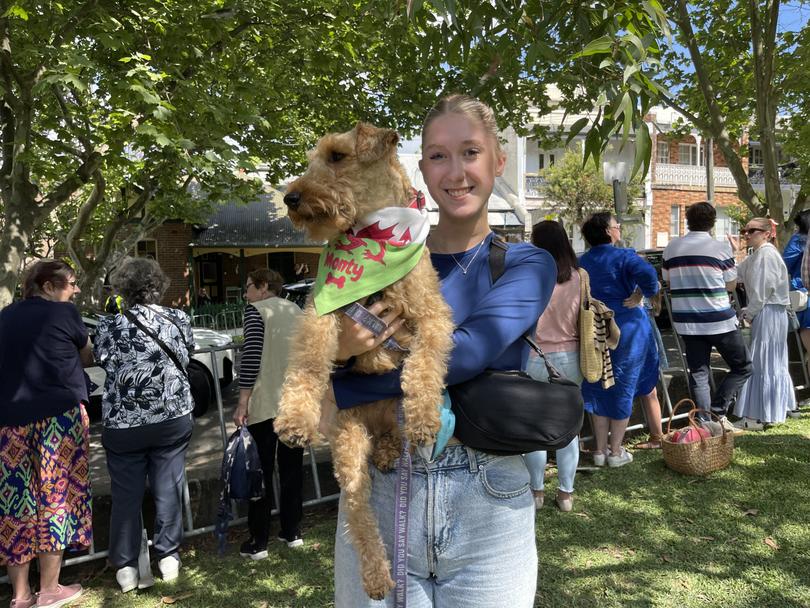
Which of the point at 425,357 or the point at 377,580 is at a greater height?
the point at 425,357

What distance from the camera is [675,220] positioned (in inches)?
1177

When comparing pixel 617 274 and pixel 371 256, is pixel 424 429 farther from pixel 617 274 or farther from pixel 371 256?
pixel 617 274

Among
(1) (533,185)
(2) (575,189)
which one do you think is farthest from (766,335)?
(1) (533,185)

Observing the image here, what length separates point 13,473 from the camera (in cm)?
354

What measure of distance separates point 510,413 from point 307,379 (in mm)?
571

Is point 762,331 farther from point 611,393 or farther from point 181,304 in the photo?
point 181,304

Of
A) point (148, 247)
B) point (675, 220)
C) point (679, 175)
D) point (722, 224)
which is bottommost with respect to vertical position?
point (148, 247)

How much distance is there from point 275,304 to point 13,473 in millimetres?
1982

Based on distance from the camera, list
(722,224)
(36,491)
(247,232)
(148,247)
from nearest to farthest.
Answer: (36,491)
(247,232)
(148,247)
(722,224)

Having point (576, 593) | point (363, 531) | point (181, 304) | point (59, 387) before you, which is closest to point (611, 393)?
point (576, 593)

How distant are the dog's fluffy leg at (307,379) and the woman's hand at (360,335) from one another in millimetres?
23

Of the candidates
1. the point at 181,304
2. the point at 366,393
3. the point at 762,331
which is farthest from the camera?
the point at 181,304

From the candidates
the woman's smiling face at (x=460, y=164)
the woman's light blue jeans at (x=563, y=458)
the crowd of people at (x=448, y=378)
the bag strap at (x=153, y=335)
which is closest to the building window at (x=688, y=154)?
the crowd of people at (x=448, y=378)

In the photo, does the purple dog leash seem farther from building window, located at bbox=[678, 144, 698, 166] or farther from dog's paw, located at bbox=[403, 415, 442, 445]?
building window, located at bbox=[678, 144, 698, 166]
